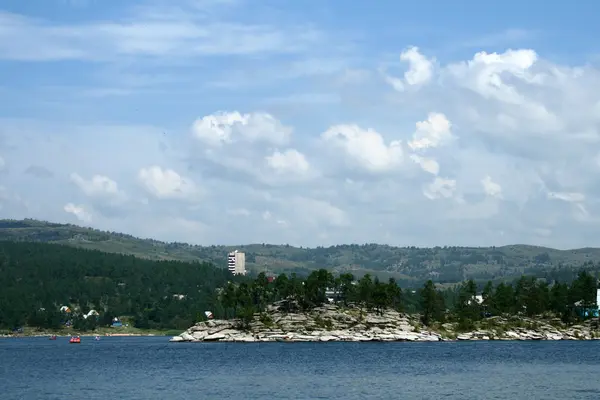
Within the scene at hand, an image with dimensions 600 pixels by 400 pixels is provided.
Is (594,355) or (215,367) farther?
(594,355)

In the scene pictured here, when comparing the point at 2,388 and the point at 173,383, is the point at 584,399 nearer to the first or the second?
the point at 173,383

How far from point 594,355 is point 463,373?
2524 inches

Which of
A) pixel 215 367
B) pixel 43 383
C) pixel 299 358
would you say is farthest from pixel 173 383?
pixel 299 358

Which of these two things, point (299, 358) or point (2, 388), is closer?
point (2, 388)

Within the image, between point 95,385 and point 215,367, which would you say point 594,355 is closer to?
point 215,367

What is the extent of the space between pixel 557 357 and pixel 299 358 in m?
58.2

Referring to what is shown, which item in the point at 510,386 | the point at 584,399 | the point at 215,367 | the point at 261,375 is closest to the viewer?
the point at 584,399

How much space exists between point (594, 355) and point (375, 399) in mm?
105452

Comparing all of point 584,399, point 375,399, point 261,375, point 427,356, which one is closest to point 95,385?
point 261,375

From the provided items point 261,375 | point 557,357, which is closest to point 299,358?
point 261,375

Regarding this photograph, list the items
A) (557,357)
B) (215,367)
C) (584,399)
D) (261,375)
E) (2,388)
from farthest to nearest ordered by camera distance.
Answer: (557,357)
(215,367)
(261,375)
(2,388)
(584,399)

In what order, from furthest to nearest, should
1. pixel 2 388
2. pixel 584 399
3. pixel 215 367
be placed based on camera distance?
pixel 215 367, pixel 2 388, pixel 584 399

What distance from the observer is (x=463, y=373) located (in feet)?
485

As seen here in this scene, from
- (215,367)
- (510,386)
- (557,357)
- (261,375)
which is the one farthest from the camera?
(557,357)
